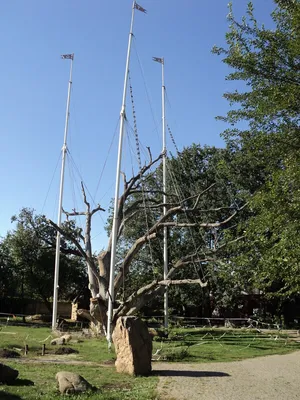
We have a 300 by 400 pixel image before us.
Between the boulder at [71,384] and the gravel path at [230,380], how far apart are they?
5.26 feet

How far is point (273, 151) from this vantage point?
9.60 metres

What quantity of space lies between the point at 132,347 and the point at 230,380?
273 cm

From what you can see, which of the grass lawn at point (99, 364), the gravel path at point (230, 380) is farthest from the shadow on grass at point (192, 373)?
the grass lawn at point (99, 364)

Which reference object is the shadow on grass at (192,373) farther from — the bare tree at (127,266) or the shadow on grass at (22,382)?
the bare tree at (127,266)

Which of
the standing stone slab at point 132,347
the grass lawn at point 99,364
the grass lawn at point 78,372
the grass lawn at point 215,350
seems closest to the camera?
the grass lawn at point 78,372

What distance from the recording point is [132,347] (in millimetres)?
11836

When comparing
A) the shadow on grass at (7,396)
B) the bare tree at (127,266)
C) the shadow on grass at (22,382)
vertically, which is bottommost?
the shadow on grass at (22,382)

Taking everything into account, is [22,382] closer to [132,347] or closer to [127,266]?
[132,347]

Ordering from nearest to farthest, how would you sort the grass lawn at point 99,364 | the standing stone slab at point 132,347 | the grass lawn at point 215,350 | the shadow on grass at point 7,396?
the shadow on grass at point 7,396, the grass lawn at point 99,364, the standing stone slab at point 132,347, the grass lawn at point 215,350

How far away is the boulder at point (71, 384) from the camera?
27.8ft

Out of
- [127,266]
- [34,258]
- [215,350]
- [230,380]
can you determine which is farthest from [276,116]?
[34,258]

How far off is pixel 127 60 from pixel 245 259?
14.9 metres

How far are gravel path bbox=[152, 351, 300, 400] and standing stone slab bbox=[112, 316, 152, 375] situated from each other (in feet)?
2.02

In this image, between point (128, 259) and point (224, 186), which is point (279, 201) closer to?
point (128, 259)
